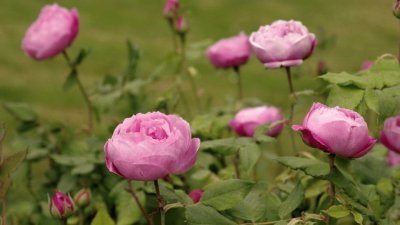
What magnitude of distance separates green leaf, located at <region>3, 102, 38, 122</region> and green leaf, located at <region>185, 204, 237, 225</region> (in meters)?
0.61

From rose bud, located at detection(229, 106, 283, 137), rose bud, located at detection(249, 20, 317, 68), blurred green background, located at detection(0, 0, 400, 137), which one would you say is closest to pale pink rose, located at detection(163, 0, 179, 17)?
rose bud, located at detection(229, 106, 283, 137)

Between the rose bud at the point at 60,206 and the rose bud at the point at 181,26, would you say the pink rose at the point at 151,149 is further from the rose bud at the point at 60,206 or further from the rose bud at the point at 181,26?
→ the rose bud at the point at 181,26

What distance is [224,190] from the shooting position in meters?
0.73

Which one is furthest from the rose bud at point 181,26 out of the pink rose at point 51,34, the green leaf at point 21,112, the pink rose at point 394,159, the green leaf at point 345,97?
the green leaf at point 345,97

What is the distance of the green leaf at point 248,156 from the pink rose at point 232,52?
1.19 ft

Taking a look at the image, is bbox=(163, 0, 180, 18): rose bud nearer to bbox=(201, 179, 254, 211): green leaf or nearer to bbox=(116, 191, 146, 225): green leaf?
bbox=(116, 191, 146, 225): green leaf

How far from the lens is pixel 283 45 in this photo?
0.83 m

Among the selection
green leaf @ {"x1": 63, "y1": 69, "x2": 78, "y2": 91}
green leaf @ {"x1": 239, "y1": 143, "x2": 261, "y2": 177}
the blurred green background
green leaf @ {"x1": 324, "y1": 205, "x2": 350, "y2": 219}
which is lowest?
the blurred green background

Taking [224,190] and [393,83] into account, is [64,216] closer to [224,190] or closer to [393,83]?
[224,190]

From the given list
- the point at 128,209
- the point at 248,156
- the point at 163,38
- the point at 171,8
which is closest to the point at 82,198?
the point at 128,209

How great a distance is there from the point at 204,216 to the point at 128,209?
0.85 ft

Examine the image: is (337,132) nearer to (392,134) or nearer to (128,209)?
(392,134)

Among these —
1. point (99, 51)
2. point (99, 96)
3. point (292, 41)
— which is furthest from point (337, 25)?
point (292, 41)

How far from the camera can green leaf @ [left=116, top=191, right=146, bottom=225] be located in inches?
36.5
